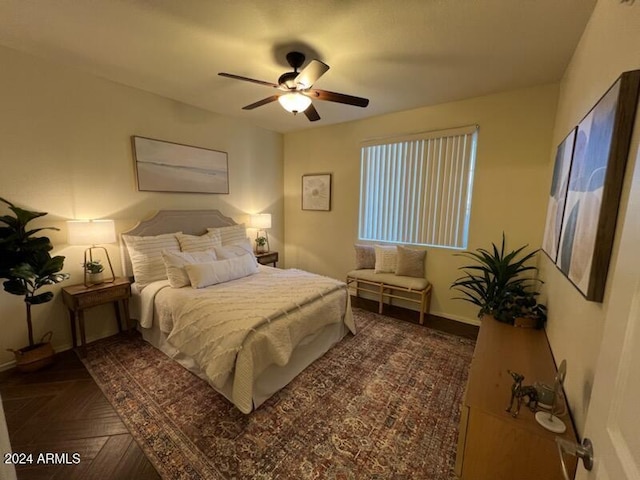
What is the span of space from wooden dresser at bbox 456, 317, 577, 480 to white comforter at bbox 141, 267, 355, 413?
121cm

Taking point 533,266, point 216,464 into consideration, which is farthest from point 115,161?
point 533,266

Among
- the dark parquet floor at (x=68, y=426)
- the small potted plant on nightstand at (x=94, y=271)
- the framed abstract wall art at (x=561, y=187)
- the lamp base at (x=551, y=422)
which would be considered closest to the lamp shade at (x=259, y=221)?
the small potted plant on nightstand at (x=94, y=271)

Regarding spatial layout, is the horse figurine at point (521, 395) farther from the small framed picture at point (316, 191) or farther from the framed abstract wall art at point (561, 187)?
the small framed picture at point (316, 191)

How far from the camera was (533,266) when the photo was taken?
2.87 m

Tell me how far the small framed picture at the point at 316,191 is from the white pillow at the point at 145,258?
2.35 meters

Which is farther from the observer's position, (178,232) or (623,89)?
(178,232)

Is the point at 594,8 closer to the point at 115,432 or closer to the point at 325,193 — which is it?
the point at 325,193

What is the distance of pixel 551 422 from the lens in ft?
3.88

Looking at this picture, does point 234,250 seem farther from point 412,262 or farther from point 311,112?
point 412,262

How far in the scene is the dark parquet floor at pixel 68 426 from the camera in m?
1.50

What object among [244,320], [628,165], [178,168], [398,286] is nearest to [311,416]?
[244,320]

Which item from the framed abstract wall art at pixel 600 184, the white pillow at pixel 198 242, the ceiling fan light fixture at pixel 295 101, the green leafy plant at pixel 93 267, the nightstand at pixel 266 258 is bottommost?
the nightstand at pixel 266 258

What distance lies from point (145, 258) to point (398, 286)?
2.95 m

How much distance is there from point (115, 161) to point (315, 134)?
2752 mm
